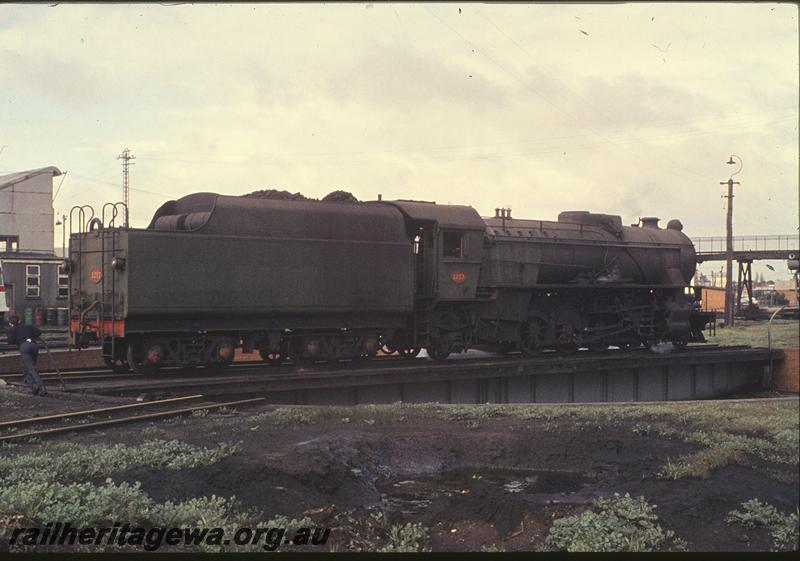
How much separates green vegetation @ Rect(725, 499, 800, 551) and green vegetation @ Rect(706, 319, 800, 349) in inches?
866

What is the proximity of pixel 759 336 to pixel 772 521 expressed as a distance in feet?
100

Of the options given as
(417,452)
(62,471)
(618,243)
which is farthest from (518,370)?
(62,471)

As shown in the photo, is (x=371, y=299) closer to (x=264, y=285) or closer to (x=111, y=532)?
(x=264, y=285)

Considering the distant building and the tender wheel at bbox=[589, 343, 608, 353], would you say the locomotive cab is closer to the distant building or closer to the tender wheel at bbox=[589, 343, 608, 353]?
the tender wheel at bbox=[589, 343, 608, 353]

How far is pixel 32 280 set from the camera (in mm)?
34000

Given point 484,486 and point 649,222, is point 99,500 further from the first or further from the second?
point 649,222

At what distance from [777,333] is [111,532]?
36.0 metres

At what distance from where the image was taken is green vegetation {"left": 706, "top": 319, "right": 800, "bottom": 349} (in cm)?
3102

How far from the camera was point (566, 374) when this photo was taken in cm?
2041

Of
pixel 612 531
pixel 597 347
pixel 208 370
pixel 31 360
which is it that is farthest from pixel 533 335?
pixel 612 531

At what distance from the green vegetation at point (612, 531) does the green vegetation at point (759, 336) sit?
22.8 m

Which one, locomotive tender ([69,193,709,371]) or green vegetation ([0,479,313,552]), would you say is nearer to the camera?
green vegetation ([0,479,313,552])

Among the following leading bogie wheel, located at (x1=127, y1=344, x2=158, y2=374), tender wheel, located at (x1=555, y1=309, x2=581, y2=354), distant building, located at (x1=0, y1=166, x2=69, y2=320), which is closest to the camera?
leading bogie wheel, located at (x1=127, y1=344, x2=158, y2=374)

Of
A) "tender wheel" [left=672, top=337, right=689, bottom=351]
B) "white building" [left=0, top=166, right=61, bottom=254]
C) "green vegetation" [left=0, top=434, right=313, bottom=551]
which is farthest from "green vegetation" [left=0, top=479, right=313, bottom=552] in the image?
"tender wheel" [left=672, top=337, right=689, bottom=351]
